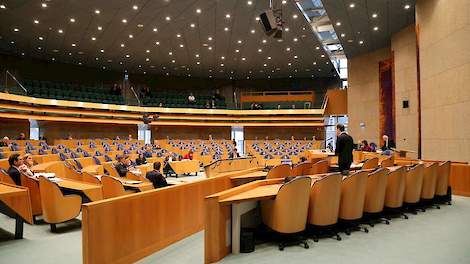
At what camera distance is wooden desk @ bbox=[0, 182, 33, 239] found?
4113 millimetres

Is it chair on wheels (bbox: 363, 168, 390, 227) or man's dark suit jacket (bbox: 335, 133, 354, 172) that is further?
man's dark suit jacket (bbox: 335, 133, 354, 172)

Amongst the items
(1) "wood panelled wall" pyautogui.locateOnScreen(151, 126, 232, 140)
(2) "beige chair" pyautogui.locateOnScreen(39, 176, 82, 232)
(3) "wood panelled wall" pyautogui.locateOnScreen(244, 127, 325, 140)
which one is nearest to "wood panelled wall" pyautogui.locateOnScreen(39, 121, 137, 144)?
(1) "wood panelled wall" pyautogui.locateOnScreen(151, 126, 232, 140)

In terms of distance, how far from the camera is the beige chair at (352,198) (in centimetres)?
415

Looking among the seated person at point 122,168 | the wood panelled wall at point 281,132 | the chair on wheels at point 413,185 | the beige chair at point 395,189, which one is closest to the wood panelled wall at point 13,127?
the seated person at point 122,168

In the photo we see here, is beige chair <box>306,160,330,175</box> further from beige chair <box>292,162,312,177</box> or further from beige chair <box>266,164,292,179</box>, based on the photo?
beige chair <box>266,164,292,179</box>

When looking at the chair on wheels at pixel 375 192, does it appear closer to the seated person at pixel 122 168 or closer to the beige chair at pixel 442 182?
the beige chair at pixel 442 182

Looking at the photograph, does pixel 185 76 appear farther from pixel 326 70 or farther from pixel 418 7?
pixel 418 7

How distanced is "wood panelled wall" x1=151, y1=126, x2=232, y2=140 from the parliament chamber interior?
9 centimetres

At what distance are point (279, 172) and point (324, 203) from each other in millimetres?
1790

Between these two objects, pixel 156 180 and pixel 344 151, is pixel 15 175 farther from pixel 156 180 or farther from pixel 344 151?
pixel 344 151

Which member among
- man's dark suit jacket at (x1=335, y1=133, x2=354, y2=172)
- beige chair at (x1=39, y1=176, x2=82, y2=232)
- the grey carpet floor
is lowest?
the grey carpet floor

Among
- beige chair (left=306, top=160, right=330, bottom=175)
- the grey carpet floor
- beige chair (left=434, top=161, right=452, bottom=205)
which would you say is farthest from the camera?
beige chair (left=306, top=160, right=330, bottom=175)

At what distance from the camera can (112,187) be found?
16.6ft

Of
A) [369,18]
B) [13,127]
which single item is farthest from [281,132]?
[13,127]
